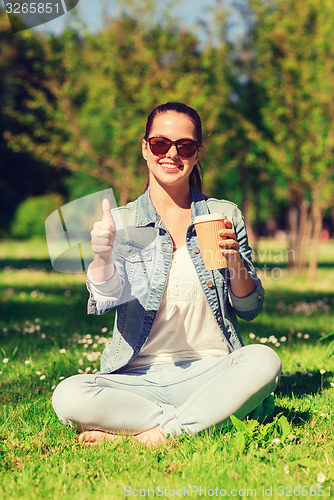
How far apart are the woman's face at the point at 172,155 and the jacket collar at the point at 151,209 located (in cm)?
20

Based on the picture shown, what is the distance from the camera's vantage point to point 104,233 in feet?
9.02

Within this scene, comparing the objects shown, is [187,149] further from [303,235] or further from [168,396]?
[303,235]

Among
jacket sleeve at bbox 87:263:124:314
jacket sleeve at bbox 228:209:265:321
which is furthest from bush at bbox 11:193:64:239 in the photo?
jacket sleeve at bbox 87:263:124:314

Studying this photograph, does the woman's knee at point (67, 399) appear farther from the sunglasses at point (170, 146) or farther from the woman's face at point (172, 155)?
the sunglasses at point (170, 146)

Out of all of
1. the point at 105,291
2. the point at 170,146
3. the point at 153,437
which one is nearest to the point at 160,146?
the point at 170,146

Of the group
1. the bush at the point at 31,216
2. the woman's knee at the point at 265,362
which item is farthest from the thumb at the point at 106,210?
the bush at the point at 31,216

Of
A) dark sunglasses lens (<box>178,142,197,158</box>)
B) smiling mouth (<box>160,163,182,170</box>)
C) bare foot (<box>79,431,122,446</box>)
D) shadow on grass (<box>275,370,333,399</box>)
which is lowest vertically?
shadow on grass (<box>275,370,333,399</box>)

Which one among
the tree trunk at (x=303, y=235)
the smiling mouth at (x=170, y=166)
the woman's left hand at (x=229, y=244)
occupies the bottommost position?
the tree trunk at (x=303, y=235)

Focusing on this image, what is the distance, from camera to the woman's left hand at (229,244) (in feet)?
9.67

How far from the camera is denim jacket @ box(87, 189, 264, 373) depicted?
3.25 meters

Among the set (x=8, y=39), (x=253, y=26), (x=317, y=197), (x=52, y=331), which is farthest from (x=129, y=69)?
(x=8, y=39)

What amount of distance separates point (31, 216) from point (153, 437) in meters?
33.4

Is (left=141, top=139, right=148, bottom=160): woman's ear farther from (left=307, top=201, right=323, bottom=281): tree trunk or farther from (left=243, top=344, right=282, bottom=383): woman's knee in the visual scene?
(left=307, top=201, right=323, bottom=281): tree trunk

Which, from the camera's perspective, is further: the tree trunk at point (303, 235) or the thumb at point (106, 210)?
the tree trunk at point (303, 235)
